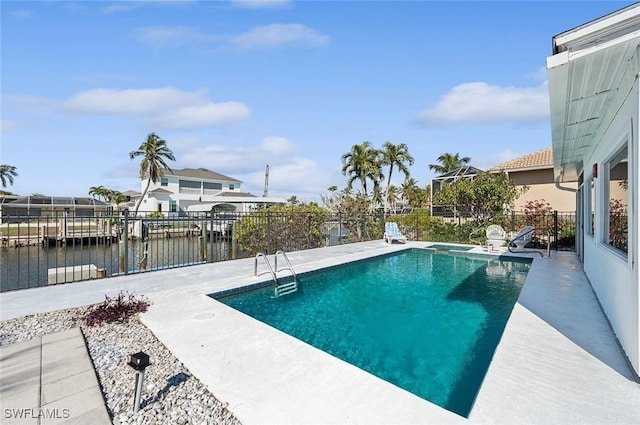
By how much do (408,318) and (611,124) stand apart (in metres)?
4.07

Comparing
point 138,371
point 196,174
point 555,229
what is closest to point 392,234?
point 555,229

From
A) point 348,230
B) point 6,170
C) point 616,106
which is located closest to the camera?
point 616,106

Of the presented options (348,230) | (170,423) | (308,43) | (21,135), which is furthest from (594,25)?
(21,135)

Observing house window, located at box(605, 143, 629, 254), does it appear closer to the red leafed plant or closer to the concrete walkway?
the concrete walkway

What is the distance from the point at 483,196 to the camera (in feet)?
49.0

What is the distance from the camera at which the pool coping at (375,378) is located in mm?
2473

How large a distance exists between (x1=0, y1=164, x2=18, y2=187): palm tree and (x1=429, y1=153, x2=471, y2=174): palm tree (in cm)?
6299

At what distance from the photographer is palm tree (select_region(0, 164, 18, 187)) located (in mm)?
51000

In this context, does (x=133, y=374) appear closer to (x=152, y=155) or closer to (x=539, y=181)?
(x=539, y=181)

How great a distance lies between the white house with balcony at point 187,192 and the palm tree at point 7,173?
1158 inches

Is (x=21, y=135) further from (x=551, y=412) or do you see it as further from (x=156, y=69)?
(x=551, y=412)

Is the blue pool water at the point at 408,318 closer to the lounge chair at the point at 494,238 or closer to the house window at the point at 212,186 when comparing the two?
the lounge chair at the point at 494,238

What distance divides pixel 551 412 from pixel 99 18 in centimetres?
1143

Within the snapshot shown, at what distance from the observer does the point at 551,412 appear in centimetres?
248
